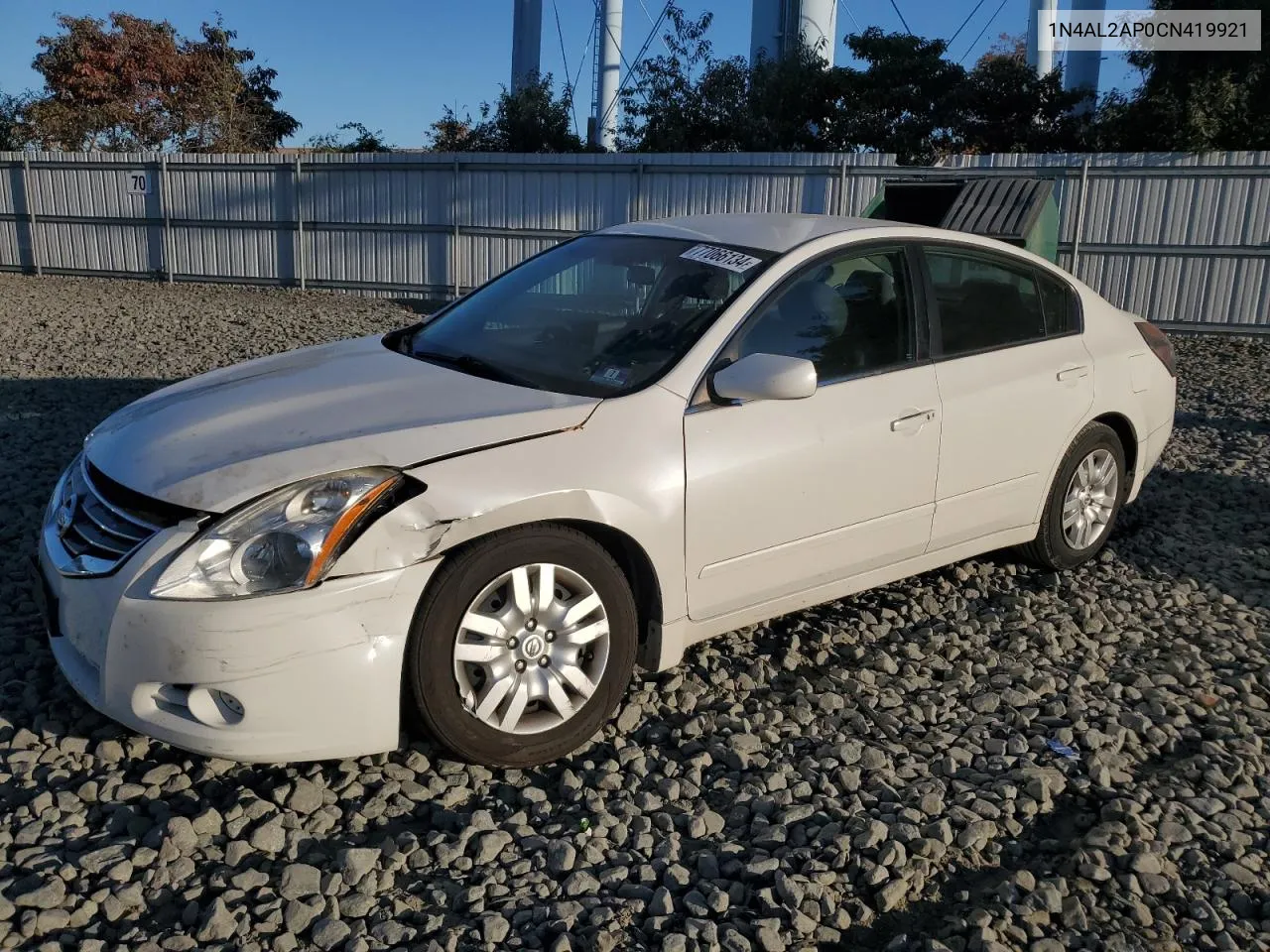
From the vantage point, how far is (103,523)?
10.5 feet

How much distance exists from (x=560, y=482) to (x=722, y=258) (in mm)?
1324

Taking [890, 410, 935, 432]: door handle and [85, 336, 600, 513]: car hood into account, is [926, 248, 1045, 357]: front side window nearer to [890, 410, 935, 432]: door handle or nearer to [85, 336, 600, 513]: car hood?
[890, 410, 935, 432]: door handle

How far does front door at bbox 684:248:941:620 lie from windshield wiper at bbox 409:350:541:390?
0.63m

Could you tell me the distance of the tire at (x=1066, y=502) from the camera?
4.91 m

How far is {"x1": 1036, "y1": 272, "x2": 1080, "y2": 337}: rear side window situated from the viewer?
192 inches

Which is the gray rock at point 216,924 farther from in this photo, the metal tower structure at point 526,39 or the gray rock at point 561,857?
the metal tower structure at point 526,39

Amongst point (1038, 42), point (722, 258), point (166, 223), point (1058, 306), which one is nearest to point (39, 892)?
point (722, 258)

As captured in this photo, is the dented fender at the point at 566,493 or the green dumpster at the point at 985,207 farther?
the green dumpster at the point at 985,207

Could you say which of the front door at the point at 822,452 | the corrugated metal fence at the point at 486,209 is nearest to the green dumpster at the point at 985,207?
the corrugated metal fence at the point at 486,209

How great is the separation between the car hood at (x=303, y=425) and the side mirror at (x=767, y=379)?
0.46 m

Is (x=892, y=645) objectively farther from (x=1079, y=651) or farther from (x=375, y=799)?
(x=375, y=799)

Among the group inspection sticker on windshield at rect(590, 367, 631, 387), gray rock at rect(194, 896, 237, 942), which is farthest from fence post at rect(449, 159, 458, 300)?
gray rock at rect(194, 896, 237, 942)

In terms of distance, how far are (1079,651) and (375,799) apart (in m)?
2.82

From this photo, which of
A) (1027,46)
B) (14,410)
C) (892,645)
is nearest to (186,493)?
(892,645)
